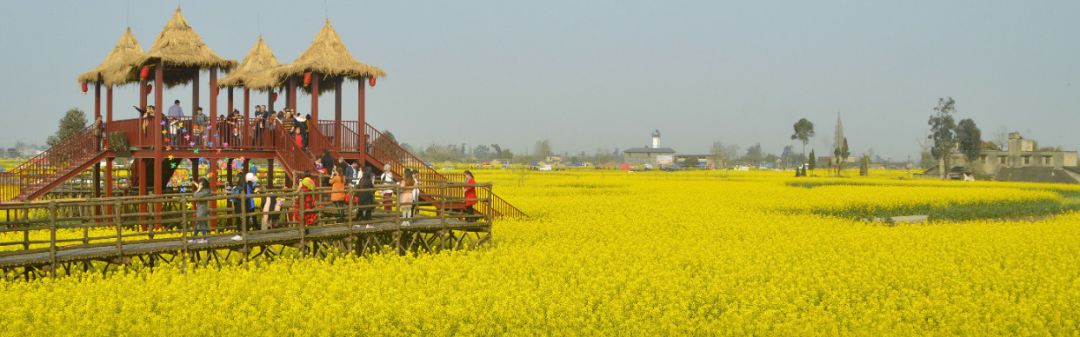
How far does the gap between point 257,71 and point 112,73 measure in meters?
4.44

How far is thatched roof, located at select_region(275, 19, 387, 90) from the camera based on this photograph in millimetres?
23391

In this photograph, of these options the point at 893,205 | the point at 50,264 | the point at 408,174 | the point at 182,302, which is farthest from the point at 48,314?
the point at 893,205

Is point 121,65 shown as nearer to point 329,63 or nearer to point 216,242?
point 329,63

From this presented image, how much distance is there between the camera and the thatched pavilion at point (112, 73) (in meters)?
23.5

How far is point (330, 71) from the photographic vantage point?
76.6 feet

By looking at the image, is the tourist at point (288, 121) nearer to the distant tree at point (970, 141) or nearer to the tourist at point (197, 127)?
the tourist at point (197, 127)

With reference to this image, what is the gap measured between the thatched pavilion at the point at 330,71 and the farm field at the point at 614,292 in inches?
209

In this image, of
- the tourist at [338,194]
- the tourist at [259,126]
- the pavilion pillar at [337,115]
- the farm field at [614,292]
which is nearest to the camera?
the farm field at [614,292]

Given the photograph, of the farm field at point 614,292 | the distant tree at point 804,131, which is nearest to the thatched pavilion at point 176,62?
the farm field at point 614,292

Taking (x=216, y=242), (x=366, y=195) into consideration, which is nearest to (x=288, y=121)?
(x=366, y=195)

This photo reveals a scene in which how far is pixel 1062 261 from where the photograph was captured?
18125 millimetres

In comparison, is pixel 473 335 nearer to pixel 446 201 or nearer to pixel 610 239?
pixel 446 201

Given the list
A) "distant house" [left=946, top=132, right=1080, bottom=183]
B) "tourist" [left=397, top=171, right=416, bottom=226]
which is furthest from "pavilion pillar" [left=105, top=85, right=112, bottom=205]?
"distant house" [left=946, top=132, right=1080, bottom=183]

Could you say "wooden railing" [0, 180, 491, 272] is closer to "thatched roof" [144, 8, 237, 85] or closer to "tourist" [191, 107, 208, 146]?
"tourist" [191, 107, 208, 146]
